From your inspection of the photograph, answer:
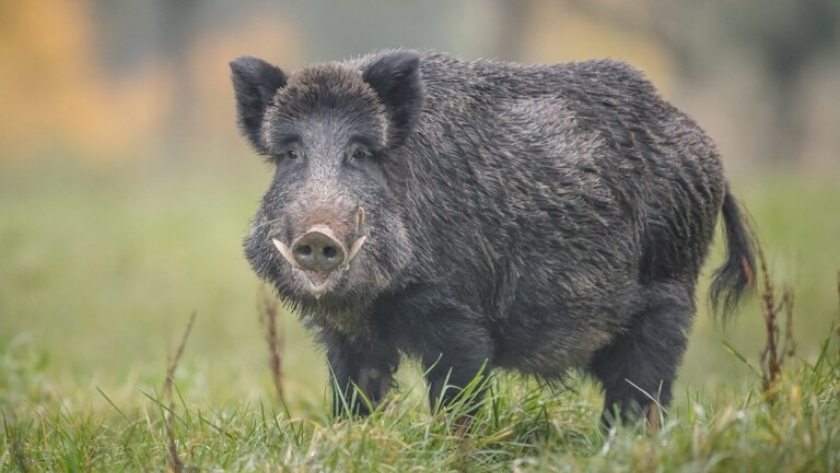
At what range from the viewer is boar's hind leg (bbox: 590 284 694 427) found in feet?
17.5

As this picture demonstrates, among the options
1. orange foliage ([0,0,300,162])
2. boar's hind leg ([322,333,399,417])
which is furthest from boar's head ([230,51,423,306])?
orange foliage ([0,0,300,162])

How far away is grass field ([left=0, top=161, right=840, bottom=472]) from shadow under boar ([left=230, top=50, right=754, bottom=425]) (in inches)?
10.4

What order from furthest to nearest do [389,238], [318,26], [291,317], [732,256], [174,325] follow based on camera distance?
[318,26] < [291,317] < [174,325] < [732,256] < [389,238]

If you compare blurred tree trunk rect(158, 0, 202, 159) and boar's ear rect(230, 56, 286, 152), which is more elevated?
boar's ear rect(230, 56, 286, 152)

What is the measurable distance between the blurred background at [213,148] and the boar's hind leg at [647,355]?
184cm

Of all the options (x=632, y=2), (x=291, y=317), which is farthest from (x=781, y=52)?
(x=291, y=317)

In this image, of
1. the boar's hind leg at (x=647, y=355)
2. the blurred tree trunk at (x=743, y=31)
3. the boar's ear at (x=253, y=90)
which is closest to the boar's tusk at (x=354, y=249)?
the boar's ear at (x=253, y=90)

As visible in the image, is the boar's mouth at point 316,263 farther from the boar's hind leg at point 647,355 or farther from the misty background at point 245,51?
Result: the misty background at point 245,51

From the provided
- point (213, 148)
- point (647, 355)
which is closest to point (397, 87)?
point (647, 355)

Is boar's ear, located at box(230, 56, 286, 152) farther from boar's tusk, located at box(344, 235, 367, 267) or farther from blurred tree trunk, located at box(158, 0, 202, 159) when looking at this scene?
blurred tree trunk, located at box(158, 0, 202, 159)

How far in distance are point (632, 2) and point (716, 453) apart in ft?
70.4

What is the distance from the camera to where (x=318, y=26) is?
101 ft

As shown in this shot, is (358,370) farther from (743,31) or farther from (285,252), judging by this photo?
(743,31)

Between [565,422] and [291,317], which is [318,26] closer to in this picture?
[291,317]
